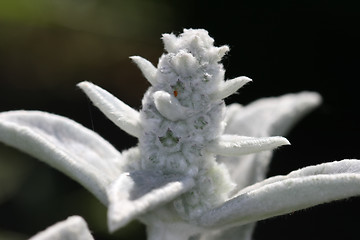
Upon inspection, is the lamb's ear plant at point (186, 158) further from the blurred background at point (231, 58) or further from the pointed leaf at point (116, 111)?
the blurred background at point (231, 58)

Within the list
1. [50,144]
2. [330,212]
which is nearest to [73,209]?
[330,212]

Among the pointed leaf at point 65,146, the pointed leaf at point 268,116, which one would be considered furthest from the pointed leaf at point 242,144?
the pointed leaf at point 268,116

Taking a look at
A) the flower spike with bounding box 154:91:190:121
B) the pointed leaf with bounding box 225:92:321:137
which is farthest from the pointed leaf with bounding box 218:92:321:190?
the flower spike with bounding box 154:91:190:121

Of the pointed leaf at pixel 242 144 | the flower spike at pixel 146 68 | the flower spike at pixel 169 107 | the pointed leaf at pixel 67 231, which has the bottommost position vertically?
the pointed leaf at pixel 67 231

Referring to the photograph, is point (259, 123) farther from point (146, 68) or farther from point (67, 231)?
point (67, 231)

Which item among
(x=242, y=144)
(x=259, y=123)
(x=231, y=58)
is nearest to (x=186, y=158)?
(x=242, y=144)

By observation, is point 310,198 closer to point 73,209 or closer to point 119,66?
point 73,209
